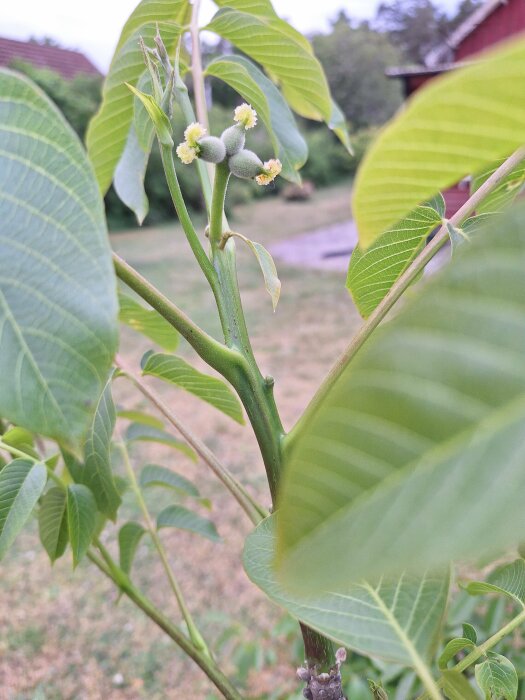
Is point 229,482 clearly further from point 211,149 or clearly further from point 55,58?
point 55,58

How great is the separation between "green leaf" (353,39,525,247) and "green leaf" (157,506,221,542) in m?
0.48

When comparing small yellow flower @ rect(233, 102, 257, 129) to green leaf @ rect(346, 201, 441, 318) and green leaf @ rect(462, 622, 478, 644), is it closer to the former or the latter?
green leaf @ rect(346, 201, 441, 318)

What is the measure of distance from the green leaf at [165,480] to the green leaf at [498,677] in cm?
31

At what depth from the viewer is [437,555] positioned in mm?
126

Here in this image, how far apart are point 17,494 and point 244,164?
0.79ft

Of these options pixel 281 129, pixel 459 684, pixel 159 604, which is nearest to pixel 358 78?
pixel 159 604

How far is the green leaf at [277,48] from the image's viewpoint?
1.50 feet

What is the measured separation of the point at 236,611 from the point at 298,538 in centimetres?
140

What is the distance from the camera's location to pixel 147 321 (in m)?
0.48

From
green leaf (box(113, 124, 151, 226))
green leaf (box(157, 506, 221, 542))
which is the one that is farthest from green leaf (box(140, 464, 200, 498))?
green leaf (box(113, 124, 151, 226))

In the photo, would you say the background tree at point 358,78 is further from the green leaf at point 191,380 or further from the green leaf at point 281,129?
the green leaf at point 191,380

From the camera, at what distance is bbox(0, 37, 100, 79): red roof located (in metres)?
6.07

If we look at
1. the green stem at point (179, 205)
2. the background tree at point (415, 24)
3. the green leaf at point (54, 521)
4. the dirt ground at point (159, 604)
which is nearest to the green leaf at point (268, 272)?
the green stem at point (179, 205)

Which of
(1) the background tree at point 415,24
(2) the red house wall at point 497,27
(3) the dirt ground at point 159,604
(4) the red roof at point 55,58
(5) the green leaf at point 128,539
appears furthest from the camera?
(1) the background tree at point 415,24
